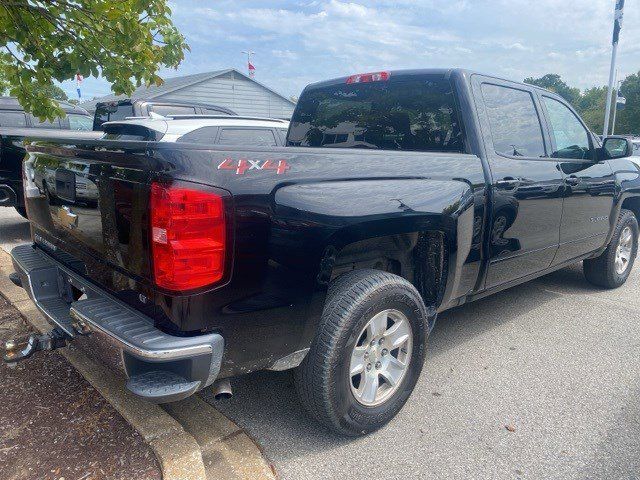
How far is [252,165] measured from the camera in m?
2.04

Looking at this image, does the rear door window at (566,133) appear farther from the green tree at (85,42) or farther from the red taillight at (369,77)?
the green tree at (85,42)

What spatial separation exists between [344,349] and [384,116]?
1908 millimetres

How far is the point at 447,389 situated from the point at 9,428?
8.04 feet

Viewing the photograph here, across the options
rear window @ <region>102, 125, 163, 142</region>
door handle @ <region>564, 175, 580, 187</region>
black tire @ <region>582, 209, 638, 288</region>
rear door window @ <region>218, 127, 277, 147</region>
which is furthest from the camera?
rear door window @ <region>218, 127, 277, 147</region>

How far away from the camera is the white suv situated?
6660 mm

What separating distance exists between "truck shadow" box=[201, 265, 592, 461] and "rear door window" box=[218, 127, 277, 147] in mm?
4178

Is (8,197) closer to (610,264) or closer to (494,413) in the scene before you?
(494,413)

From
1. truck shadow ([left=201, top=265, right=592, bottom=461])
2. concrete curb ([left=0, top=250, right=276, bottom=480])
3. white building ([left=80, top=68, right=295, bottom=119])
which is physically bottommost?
truck shadow ([left=201, top=265, right=592, bottom=461])

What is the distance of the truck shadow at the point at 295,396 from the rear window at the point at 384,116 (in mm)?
1574

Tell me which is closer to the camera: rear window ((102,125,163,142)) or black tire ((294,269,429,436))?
black tire ((294,269,429,436))

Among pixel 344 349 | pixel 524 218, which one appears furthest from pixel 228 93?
pixel 344 349

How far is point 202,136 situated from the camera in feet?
22.9

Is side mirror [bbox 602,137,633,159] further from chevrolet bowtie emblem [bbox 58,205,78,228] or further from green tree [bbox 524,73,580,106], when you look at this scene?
green tree [bbox 524,73,580,106]

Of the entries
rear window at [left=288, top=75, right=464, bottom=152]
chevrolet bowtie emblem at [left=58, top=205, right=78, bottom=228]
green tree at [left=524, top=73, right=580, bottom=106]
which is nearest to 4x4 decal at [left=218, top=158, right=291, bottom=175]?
chevrolet bowtie emblem at [left=58, top=205, right=78, bottom=228]
